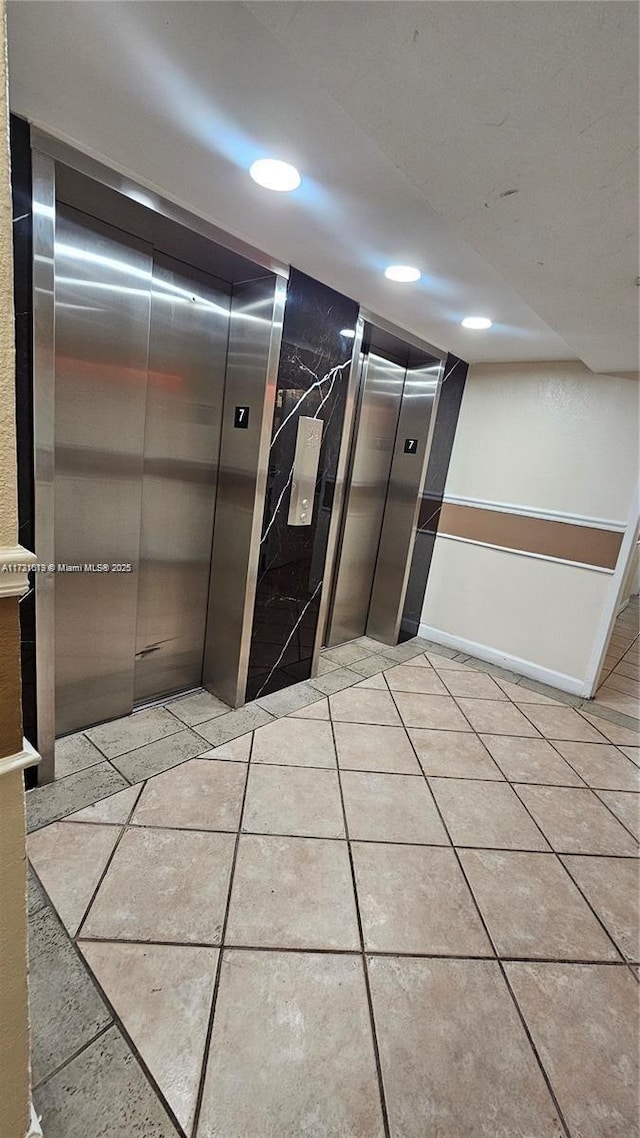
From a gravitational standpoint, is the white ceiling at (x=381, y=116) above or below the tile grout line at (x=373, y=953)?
above

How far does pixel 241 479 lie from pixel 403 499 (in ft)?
5.60

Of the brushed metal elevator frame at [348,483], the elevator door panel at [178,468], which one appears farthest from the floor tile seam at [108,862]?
Answer: the brushed metal elevator frame at [348,483]

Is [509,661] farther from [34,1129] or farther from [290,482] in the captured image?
[34,1129]

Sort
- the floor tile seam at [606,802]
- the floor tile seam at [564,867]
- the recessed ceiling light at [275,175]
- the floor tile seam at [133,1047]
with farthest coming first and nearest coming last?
the floor tile seam at [606,802] → the floor tile seam at [564,867] → the recessed ceiling light at [275,175] → the floor tile seam at [133,1047]

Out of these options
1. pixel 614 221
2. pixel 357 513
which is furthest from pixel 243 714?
pixel 614 221

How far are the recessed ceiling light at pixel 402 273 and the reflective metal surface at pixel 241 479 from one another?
19.8 inches

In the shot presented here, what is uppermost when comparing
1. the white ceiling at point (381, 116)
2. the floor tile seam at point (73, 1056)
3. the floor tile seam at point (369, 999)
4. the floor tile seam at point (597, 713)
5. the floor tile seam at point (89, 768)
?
the white ceiling at point (381, 116)

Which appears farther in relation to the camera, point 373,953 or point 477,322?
point 477,322

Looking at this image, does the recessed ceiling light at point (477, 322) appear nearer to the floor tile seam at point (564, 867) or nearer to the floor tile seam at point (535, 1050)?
the floor tile seam at point (564, 867)

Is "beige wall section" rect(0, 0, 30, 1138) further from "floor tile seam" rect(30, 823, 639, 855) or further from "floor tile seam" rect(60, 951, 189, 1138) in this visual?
"floor tile seam" rect(30, 823, 639, 855)

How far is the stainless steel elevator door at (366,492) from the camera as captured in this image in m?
3.43

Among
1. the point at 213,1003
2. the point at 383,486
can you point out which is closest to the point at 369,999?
the point at 213,1003

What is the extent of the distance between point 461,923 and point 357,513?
2633mm

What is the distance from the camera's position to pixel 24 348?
1549 mm
